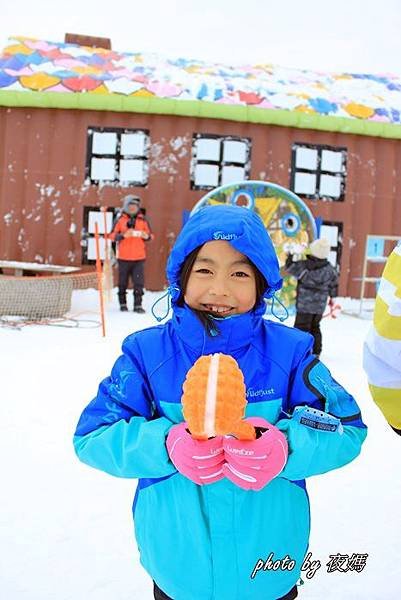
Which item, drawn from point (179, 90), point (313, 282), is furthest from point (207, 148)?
point (313, 282)

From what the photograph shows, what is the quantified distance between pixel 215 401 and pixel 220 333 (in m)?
0.31

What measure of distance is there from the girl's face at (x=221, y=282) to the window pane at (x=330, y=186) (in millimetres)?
9451

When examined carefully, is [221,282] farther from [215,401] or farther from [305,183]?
[305,183]

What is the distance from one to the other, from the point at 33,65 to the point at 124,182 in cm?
249

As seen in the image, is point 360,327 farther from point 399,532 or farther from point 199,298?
point 199,298

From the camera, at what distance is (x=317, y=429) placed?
1.21 m

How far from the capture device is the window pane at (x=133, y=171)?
990 centimetres

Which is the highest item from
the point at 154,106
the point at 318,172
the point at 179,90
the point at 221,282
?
the point at 179,90

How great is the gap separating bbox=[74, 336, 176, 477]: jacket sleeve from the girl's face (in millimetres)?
197

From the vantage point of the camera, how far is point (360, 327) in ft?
27.3

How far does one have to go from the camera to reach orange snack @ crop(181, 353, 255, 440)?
1.03 meters

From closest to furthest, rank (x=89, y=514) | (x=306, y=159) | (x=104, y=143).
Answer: (x=89, y=514) < (x=104, y=143) < (x=306, y=159)

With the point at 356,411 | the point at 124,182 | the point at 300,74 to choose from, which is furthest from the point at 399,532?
the point at 300,74

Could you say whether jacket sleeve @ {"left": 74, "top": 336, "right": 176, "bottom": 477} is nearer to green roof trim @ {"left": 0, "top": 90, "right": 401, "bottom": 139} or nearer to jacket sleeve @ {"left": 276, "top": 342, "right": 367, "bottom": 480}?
jacket sleeve @ {"left": 276, "top": 342, "right": 367, "bottom": 480}
